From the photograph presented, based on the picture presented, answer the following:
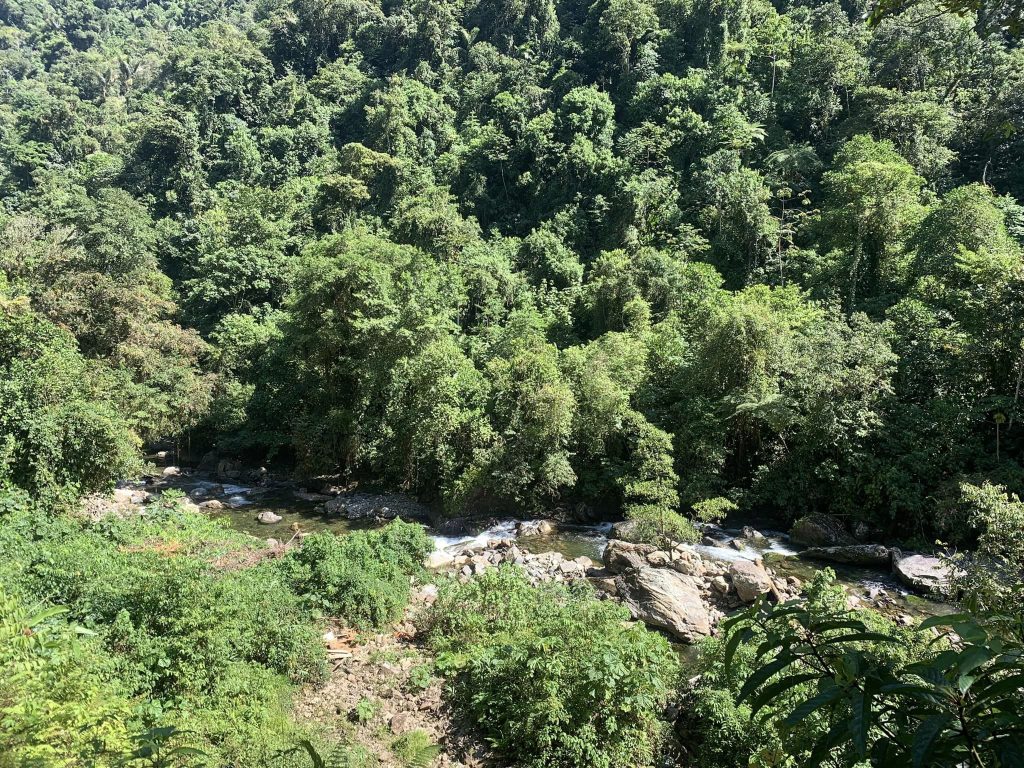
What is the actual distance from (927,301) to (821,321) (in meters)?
3.99

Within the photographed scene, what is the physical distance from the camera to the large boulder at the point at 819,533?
15734 mm

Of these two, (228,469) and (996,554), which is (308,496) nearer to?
(228,469)

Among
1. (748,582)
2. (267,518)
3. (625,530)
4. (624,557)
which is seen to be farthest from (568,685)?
(267,518)

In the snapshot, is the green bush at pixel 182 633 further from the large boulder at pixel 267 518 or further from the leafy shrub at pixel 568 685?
the large boulder at pixel 267 518

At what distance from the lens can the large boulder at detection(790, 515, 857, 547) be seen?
15734 mm

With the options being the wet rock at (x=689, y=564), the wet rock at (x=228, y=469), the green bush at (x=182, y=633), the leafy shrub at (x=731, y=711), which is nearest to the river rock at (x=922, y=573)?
the wet rock at (x=689, y=564)

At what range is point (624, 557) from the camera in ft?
44.8

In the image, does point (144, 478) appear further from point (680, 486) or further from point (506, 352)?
point (680, 486)

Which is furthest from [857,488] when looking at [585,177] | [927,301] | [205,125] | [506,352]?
[205,125]

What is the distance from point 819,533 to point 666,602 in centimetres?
706

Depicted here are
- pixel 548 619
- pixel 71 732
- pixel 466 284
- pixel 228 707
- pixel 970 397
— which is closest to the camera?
pixel 71 732

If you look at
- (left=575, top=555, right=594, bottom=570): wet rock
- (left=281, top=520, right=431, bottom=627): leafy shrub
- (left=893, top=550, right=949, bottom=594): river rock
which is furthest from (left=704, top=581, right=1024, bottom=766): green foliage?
(left=893, top=550, right=949, bottom=594): river rock

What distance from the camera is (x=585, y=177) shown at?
3862cm

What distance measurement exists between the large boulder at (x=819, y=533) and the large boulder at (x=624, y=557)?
4539mm
